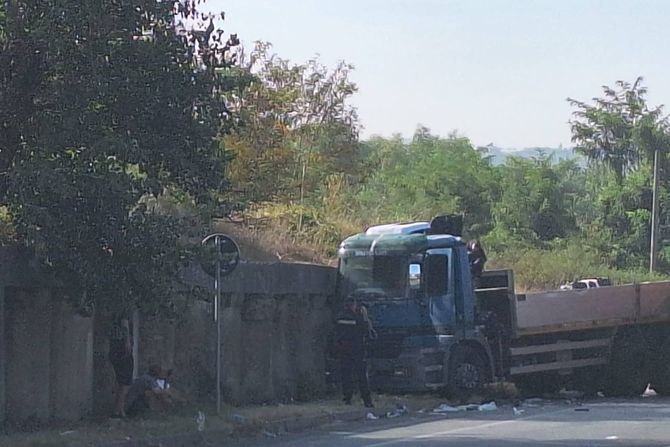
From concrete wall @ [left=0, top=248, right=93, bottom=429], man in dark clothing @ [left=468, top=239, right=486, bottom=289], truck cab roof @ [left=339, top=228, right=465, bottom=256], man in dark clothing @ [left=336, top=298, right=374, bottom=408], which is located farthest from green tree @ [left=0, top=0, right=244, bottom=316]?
man in dark clothing @ [left=468, top=239, right=486, bottom=289]

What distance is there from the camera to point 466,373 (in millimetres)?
21234

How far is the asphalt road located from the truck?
113 centimetres

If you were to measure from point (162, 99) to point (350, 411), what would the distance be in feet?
19.9

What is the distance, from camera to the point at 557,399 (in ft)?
75.8

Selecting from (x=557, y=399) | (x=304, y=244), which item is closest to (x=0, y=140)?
(x=557, y=399)

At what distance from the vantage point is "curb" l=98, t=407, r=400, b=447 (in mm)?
16016

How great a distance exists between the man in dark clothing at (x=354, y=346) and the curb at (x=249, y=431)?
498 mm

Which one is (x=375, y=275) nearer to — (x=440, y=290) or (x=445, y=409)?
(x=440, y=290)

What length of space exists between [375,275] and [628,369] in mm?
5265

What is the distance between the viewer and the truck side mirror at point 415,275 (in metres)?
20.8

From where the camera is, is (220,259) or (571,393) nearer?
(220,259)

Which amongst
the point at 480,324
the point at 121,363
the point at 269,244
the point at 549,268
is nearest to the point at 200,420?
the point at 121,363

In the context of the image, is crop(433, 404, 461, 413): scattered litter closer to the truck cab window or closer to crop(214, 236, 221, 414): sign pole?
the truck cab window

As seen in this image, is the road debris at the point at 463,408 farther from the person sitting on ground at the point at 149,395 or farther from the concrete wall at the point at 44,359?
the concrete wall at the point at 44,359
